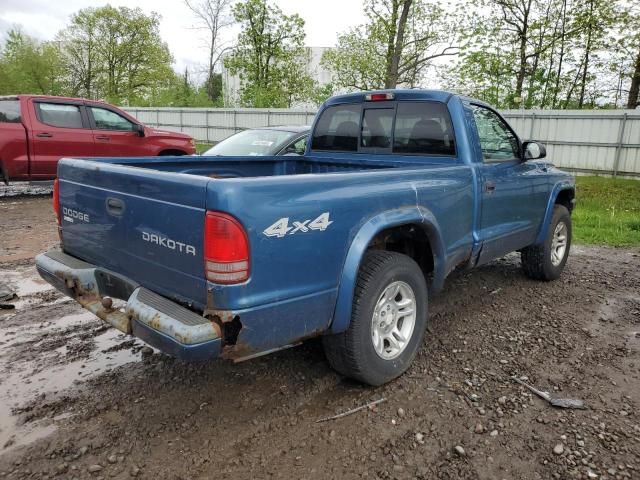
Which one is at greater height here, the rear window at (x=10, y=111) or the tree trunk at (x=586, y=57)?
the tree trunk at (x=586, y=57)

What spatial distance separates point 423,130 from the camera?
3.99 m

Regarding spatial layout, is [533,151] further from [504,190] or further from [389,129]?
[389,129]

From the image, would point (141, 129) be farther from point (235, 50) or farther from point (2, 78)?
point (2, 78)

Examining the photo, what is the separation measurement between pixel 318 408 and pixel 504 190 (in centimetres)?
248

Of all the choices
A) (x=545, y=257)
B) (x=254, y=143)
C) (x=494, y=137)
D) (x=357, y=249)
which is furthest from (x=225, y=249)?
(x=254, y=143)

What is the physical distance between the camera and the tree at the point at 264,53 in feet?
90.0

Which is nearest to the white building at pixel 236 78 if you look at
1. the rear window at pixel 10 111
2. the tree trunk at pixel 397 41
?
the tree trunk at pixel 397 41

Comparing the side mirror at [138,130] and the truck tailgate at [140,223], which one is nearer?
the truck tailgate at [140,223]

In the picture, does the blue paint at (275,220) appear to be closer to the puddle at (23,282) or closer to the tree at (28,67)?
the puddle at (23,282)

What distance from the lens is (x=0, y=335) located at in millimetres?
3789

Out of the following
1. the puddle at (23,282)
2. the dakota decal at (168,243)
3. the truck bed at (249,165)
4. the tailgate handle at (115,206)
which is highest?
the truck bed at (249,165)

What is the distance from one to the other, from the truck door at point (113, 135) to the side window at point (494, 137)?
8226 millimetres

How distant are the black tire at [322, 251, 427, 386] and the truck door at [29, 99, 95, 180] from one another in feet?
28.3

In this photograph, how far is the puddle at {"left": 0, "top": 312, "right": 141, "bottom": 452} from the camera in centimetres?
265
